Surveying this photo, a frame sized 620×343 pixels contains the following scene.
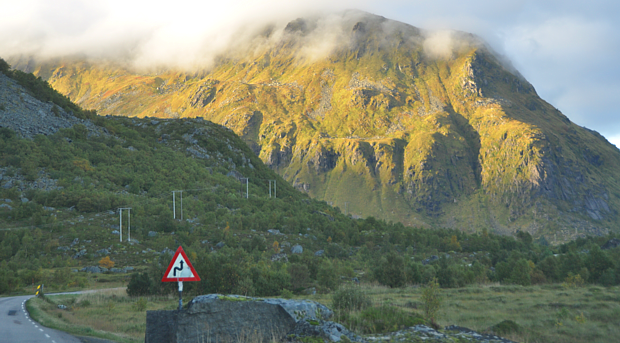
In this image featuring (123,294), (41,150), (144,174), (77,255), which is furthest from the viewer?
(144,174)

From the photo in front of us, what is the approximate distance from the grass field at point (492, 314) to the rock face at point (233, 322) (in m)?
2.00

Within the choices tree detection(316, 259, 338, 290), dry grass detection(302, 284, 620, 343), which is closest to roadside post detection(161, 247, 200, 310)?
dry grass detection(302, 284, 620, 343)

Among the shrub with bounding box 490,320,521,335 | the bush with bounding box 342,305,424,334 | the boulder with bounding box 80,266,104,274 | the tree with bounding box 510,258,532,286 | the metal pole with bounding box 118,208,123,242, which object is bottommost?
the tree with bounding box 510,258,532,286

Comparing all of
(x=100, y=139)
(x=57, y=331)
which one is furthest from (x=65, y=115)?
(x=57, y=331)

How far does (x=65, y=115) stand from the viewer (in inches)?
4439

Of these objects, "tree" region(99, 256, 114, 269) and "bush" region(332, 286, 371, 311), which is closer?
"bush" region(332, 286, 371, 311)

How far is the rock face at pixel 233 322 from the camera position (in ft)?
44.3

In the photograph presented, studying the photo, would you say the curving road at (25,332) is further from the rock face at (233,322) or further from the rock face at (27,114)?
the rock face at (27,114)

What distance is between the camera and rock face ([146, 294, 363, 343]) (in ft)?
44.3

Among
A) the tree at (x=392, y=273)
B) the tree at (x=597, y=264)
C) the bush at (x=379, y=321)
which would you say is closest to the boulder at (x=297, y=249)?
the tree at (x=392, y=273)

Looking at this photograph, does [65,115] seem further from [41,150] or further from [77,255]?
[77,255]

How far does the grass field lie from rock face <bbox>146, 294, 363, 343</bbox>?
2.00 metres

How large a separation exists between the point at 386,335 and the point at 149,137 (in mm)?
126952

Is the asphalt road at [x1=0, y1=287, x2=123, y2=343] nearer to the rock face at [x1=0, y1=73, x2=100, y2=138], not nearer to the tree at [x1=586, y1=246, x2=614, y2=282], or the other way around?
the tree at [x1=586, y1=246, x2=614, y2=282]
